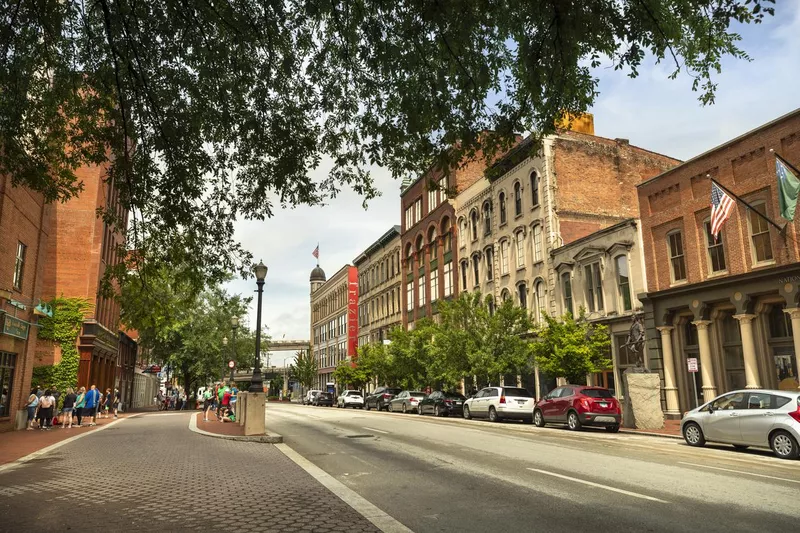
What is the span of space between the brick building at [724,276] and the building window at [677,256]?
0.13 feet

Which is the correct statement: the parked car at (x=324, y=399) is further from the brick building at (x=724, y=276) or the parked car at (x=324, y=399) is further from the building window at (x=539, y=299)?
the brick building at (x=724, y=276)

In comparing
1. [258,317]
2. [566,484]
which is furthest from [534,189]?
[566,484]

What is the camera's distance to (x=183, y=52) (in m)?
8.59

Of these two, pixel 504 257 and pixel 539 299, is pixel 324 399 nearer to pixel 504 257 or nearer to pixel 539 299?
pixel 504 257

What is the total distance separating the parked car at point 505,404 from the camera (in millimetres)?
25688

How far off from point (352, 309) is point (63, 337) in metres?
42.3

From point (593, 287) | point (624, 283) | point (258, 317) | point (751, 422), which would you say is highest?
point (593, 287)

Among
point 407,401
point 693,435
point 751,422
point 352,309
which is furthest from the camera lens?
point 352,309

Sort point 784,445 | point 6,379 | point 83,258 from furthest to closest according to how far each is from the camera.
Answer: point 83,258 < point 6,379 < point 784,445

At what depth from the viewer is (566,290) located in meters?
31.3

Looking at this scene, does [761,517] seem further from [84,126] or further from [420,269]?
[420,269]

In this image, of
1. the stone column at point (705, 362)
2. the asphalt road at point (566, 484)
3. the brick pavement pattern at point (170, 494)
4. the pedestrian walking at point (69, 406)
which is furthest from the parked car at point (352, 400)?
the brick pavement pattern at point (170, 494)

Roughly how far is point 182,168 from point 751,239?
66.2ft

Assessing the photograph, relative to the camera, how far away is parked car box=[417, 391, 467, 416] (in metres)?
31.0
